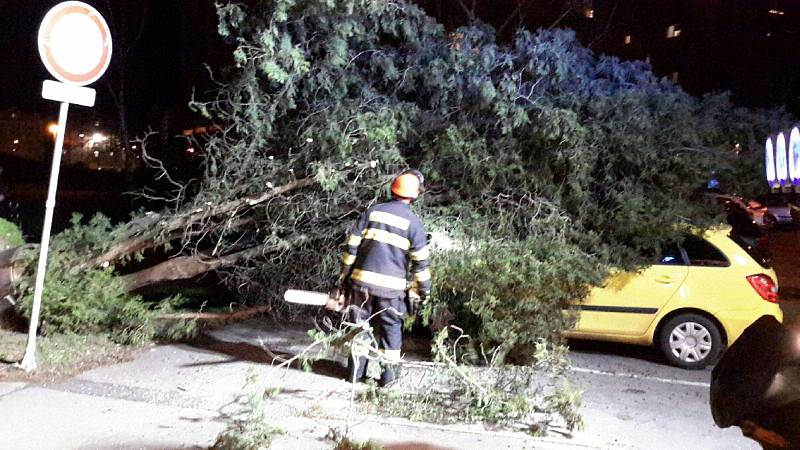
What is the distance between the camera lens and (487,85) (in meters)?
7.09

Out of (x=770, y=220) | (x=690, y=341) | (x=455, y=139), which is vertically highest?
(x=455, y=139)

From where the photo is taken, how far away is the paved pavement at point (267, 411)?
4523 millimetres

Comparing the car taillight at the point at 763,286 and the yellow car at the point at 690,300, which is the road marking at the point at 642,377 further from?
the car taillight at the point at 763,286

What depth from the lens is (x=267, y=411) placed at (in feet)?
16.4

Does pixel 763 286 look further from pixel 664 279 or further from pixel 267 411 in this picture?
pixel 267 411

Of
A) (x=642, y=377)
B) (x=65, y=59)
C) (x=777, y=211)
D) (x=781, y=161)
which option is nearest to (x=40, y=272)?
(x=65, y=59)

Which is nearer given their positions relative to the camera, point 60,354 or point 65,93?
point 65,93

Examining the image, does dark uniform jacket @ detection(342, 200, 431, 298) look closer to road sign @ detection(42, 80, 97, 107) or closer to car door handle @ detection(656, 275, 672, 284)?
road sign @ detection(42, 80, 97, 107)

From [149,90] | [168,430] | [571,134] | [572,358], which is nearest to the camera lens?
[168,430]

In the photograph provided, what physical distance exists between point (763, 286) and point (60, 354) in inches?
246

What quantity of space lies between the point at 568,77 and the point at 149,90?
2108 cm

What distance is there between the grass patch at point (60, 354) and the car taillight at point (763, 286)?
18.5ft

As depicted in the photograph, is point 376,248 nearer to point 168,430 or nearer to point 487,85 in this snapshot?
point 168,430


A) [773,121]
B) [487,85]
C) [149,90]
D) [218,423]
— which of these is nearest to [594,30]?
[773,121]
